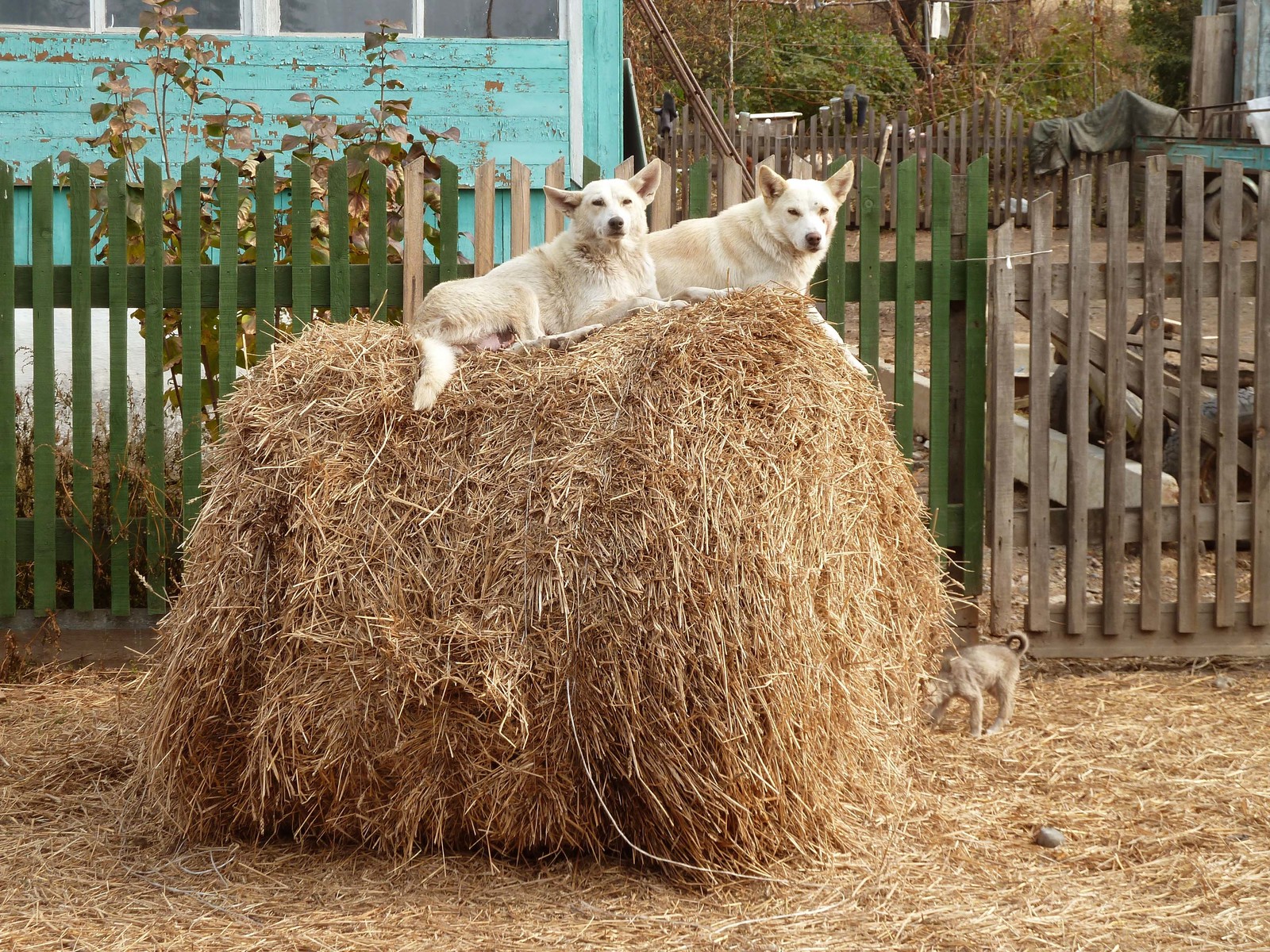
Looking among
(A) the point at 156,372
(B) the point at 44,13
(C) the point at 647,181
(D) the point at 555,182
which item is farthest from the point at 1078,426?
(B) the point at 44,13

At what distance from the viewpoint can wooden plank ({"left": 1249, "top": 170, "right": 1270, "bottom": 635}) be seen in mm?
5168

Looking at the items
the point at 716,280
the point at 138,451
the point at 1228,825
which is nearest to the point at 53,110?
the point at 138,451

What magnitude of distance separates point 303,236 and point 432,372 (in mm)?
2005

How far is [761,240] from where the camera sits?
454 cm

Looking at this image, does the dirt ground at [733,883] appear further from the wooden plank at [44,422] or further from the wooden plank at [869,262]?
the wooden plank at [869,262]

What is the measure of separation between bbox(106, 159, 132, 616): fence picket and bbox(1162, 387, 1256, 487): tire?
488cm

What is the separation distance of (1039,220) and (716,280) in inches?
57.8

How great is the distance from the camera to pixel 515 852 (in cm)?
323

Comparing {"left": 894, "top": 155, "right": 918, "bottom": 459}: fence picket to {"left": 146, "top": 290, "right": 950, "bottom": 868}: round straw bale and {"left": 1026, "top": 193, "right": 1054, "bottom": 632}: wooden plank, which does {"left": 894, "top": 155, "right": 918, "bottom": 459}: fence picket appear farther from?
{"left": 146, "top": 290, "right": 950, "bottom": 868}: round straw bale

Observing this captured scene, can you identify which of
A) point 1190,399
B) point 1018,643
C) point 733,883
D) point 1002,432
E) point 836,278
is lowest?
point 733,883

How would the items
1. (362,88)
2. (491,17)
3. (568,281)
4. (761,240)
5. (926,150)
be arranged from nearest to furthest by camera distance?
(568,281) → (761,240) → (362,88) → (491,17) → (926,150)

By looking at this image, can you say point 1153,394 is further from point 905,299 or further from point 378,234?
point 378,234

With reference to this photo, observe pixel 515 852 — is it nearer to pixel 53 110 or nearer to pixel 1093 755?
pixel 1093 755

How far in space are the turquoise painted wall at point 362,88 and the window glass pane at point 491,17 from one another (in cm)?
17
